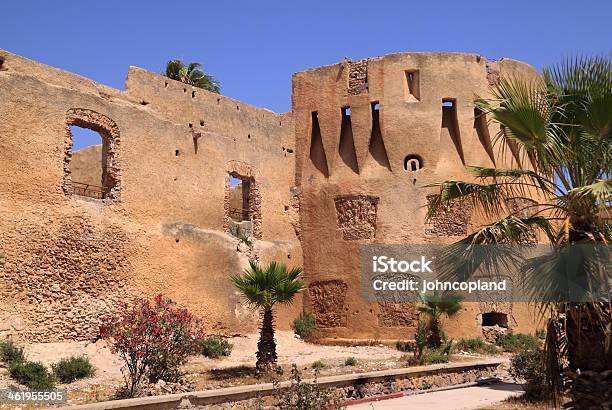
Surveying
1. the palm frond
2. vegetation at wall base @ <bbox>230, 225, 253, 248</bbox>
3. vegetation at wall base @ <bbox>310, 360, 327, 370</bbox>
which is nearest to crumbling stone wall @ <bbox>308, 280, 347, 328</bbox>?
vegetation at wall base @ <bbox>230, 225, 253, 248</bbox>

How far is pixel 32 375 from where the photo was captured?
1088 centimetres

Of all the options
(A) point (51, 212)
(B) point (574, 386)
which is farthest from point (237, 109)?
(B) point (574, 386)

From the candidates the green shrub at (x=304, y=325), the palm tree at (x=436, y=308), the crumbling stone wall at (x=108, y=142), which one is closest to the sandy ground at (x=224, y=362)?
the palm tree at (x=436, y=308)

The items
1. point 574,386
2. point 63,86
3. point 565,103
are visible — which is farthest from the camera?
point 63,86

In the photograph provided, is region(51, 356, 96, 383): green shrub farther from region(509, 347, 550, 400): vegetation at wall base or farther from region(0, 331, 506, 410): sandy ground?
region(509, 347, 550, 400): vegetation at wall base

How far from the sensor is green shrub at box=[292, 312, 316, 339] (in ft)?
65.6

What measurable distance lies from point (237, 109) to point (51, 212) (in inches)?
291

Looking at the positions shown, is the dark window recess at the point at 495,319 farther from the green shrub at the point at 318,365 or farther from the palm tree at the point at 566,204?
the palm tree at the point at 566,204

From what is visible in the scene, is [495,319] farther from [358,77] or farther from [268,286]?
[268,286]

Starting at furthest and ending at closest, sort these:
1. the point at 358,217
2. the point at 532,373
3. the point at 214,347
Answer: the point at 358,217, the point at 214,347, the point at 532,373

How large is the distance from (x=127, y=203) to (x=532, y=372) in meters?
10.3

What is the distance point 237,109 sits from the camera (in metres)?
20.0

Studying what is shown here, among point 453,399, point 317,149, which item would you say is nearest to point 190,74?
point 317,149

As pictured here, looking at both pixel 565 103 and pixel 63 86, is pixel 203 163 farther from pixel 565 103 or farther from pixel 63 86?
pixel 565 103
